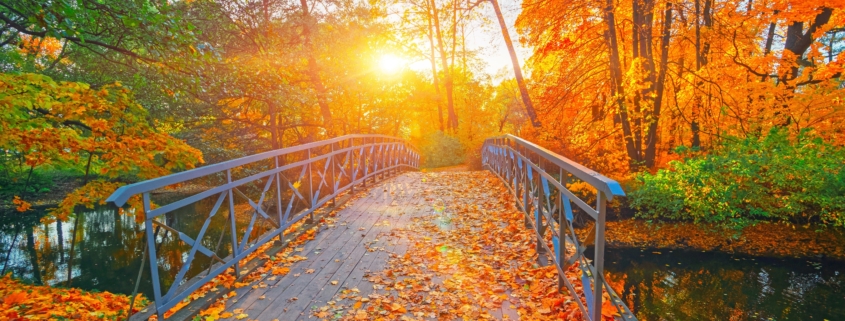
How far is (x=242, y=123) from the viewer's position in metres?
13.3

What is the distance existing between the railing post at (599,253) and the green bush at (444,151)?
2169cm

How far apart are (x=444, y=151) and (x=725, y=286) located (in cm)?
1670

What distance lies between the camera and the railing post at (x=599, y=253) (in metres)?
2.53

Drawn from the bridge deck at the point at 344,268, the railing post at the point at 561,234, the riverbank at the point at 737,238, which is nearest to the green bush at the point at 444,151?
the riverbank at the point at 737,238

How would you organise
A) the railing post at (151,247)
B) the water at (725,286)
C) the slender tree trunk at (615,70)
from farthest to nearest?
the slender tree trunk at (615,70) → the water at (725,286) → the railing post at (151,247)

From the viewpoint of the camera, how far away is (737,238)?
→ 1088 cm

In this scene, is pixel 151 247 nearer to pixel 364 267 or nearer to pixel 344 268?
pixel 344 268

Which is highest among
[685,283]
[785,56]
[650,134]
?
[785,56]

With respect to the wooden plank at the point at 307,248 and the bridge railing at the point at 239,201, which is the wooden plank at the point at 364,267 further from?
the bridge railing at the point at 239,201

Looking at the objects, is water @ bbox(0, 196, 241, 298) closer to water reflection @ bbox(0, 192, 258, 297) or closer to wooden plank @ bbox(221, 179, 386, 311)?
water reflection @ bbox(0, 192, 258, 297)

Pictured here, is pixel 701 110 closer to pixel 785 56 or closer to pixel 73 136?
pixel 785 56

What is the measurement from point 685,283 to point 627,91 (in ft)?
15.4

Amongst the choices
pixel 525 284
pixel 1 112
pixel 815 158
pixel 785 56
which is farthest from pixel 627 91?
pixel 1 112

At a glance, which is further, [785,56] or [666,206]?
[666,206]
